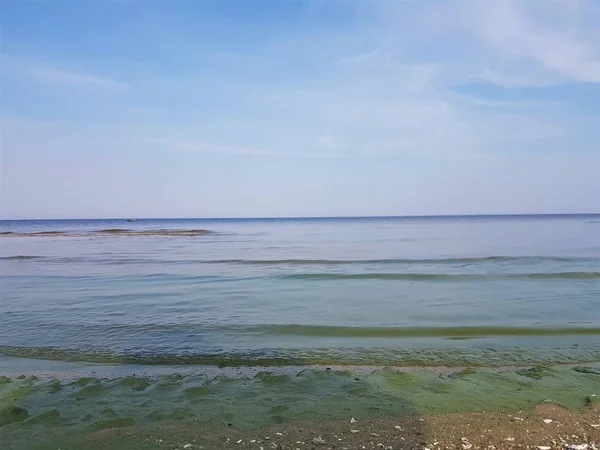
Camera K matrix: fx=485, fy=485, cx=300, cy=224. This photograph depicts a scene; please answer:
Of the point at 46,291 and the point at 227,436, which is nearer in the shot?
the point at 227,436

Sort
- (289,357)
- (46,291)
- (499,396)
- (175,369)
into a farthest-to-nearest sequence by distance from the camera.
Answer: (46,291), (289,357), (175,369), (499,396)

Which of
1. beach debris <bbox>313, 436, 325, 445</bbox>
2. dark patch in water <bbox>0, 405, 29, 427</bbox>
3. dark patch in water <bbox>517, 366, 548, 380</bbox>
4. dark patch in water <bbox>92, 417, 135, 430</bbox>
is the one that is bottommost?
dark patch in water <bbox>0, 405, 29, 427</bbox>

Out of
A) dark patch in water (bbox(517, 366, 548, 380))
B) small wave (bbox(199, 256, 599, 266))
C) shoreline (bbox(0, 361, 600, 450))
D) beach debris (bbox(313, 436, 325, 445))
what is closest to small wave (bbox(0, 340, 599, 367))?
dark patch in water (bbox(517, 366, 548, 380))

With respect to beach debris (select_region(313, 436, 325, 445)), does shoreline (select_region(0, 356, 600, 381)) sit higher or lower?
lower

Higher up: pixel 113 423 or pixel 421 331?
pixel 113 423

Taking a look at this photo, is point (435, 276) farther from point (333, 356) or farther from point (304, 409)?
point (304, 409)

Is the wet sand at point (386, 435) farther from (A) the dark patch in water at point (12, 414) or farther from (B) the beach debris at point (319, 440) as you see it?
(A) the dark patch in water at point (12, 414)

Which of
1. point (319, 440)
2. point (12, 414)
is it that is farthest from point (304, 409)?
point (12, 414)

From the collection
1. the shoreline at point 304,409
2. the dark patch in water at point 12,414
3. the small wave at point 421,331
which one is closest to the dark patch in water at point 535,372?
the shoreline at point 304,409

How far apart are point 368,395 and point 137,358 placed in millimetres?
4417

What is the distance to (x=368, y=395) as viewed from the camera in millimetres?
5945

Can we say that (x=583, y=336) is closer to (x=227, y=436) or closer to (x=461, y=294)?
(x=461, y=294)

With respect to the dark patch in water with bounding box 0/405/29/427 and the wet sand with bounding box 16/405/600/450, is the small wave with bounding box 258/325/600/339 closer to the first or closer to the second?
the wet sand with bounding box 16/405/600/450

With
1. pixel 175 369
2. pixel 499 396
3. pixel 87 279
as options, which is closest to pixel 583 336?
pixel 499 396
